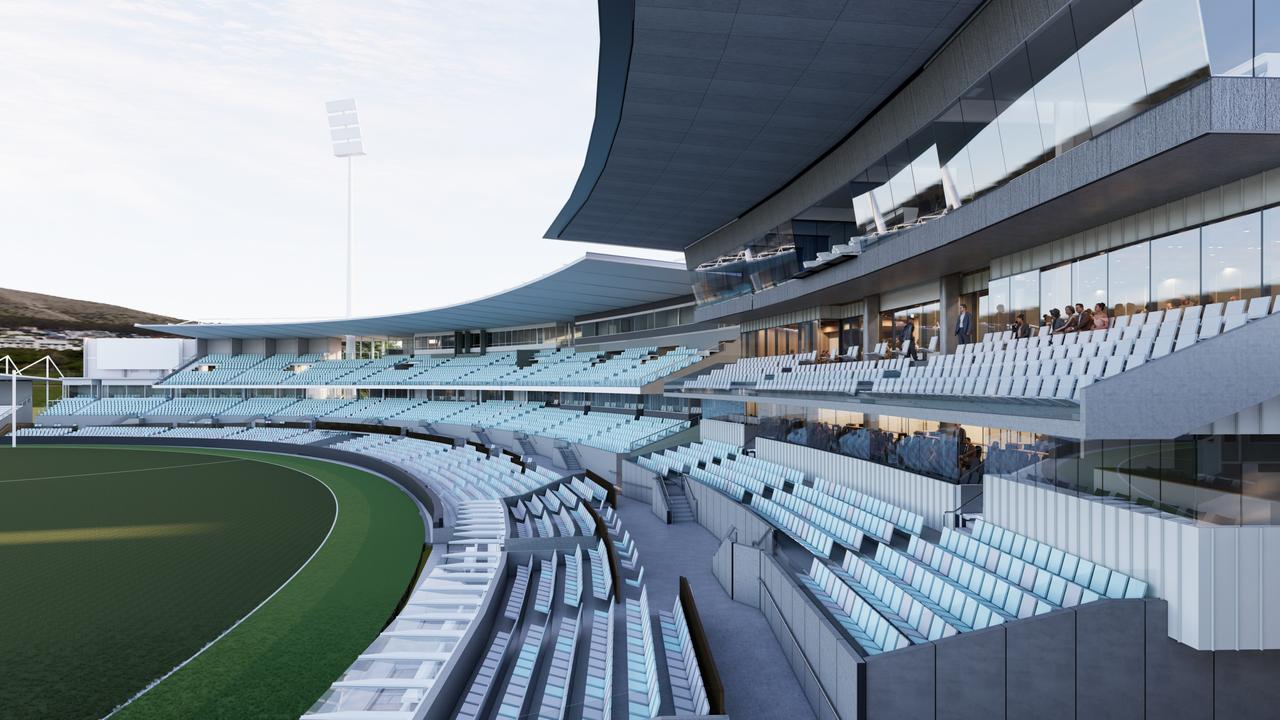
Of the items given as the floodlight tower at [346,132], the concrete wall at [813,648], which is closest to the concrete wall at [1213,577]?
the concrete wall at [813,648]

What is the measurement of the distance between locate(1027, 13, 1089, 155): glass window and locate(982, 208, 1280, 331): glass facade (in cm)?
204

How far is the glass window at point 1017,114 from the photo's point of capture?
10281mm

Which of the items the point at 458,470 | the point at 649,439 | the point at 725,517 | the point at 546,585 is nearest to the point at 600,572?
the point at 546,585

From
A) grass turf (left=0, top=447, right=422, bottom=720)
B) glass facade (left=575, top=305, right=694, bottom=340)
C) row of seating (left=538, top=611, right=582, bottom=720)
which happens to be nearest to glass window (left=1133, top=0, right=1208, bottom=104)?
row of seating (left=538, top=611, right=582, bottom=720)

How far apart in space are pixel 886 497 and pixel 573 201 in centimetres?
1310

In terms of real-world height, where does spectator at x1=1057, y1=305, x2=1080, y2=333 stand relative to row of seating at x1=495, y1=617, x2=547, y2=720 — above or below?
above

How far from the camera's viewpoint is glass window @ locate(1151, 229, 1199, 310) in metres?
9.58

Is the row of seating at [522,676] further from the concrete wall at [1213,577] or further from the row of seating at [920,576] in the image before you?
the concrete wall at [1213,577]

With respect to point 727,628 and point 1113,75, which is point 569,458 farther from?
point 1113,75

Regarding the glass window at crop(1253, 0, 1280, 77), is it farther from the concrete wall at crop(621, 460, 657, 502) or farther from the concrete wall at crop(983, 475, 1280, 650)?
the concrete wall at crop(621, 460, 657, 502)

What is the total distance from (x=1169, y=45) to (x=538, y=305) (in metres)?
33.1

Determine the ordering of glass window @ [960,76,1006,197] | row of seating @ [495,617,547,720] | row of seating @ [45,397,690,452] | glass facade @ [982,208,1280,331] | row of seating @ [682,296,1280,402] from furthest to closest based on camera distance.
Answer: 1. row of seating @ [45,397,690,452]
2. glass window @ [960,76,1006,197]
3. glass facade @ [982,208,1280,331]
4. row of seating @ [682,296,1280,402]
5. row of seating @ [495,617,547,720]

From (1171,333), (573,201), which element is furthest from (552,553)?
(573,201)

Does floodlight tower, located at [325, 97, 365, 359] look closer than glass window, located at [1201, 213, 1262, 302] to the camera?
No
